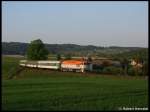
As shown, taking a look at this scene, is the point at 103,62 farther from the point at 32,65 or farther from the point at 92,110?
the point at 92,110

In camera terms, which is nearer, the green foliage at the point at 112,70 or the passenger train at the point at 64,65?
the green foliage at the point at 112,70

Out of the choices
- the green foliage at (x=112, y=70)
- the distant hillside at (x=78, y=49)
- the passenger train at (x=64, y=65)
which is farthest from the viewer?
the distant hillside at (x=78, y=49)

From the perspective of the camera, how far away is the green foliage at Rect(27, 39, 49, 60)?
93.2 m

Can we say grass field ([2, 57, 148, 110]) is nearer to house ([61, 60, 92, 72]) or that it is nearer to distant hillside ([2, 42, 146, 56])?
house ([61, 60, 92, 72])

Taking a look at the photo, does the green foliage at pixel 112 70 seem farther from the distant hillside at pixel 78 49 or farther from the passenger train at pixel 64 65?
the distant hillside at pixel 78 49

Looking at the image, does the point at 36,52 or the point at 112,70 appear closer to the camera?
the point at 112,70

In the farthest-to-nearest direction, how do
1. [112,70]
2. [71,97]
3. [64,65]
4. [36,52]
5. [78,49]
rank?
[78,49]
[36,52]
[64,65]
[112,70]
[71,97]

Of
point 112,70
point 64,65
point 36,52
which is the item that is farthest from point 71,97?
point 36,52

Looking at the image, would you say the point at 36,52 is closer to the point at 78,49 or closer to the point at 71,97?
the point at 78,49

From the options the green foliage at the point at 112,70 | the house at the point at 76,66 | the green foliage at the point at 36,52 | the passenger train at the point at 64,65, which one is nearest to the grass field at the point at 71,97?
the green foliage at the point at 112,70

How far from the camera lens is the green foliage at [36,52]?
93181 mm

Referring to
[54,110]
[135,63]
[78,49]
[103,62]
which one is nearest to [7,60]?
[103,62]

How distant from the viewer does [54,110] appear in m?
14.0

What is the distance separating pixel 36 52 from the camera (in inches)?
3686
